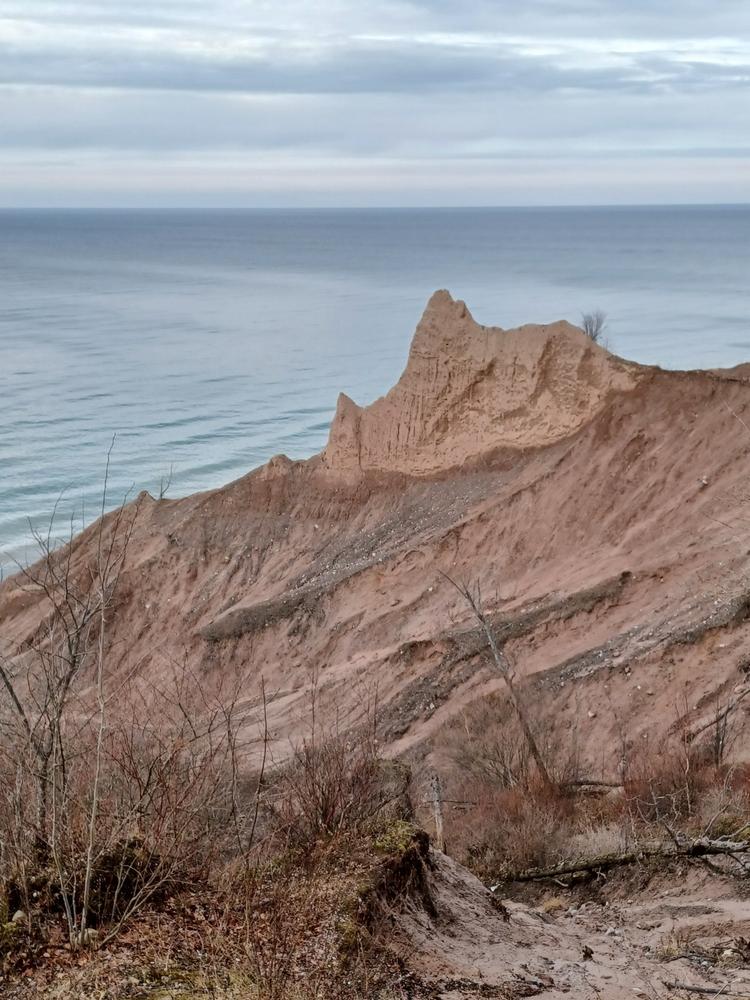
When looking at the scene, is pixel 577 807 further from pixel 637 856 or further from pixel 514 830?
pixel 637 856

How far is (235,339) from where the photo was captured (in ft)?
356

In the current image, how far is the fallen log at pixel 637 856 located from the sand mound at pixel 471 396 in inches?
734

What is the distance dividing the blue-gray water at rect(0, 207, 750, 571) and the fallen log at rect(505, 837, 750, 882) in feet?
107

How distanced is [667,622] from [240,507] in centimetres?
1522

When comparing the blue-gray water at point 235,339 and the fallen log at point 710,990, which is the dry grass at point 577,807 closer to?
the fallen log at point 710,990

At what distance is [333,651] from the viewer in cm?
2739

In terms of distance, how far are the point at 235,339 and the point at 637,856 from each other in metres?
101

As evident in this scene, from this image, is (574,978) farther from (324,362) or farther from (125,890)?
(324,362)

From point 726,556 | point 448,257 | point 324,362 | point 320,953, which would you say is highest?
point 448,257

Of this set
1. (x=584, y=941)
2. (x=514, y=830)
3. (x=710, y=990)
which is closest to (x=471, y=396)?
(x=514, y=830)

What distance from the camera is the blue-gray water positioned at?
63.2m

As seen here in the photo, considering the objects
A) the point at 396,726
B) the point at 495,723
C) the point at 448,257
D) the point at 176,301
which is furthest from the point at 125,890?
the point at 448,257

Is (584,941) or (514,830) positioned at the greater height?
(584,941)

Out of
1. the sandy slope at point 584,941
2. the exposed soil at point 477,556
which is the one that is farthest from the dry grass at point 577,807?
the exposed soil at point 477,556
